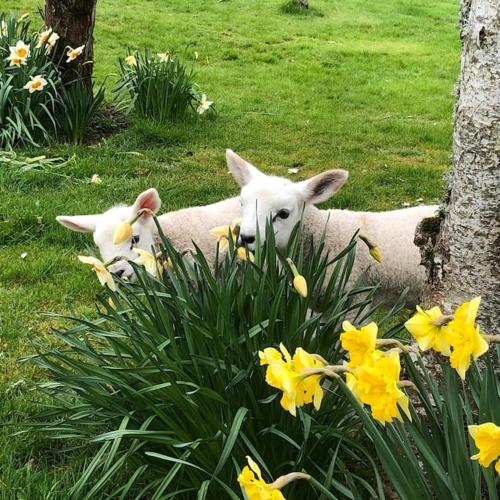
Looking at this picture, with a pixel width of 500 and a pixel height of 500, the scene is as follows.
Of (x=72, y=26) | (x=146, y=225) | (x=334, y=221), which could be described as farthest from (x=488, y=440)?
(x=72, y=26)

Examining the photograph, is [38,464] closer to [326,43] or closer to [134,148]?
[134,148]

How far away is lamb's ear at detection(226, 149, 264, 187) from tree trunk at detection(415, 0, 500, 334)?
1661mm

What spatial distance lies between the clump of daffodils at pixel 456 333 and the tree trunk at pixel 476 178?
1003 millimetres

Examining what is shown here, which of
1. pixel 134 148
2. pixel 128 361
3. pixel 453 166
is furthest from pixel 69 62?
pixel 453 166

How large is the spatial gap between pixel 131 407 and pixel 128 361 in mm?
448

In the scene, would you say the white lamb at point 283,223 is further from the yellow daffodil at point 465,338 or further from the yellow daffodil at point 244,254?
the yellow daffodil at point 465,338

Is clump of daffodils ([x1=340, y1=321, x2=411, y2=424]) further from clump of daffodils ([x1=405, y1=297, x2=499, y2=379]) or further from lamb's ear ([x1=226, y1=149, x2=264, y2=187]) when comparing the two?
lamb's ear ([x1=226, y1=149, x2=264, y2=187])

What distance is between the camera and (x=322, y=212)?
13.5 ft

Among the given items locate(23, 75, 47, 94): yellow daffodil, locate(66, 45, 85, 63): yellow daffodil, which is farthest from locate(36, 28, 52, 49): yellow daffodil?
locate(23, 75, 47, 94): yellow daffodil

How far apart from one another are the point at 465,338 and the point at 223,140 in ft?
22.0

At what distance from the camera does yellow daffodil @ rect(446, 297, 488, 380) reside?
4.36 ft

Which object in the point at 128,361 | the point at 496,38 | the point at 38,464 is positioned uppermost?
the point at 496,38

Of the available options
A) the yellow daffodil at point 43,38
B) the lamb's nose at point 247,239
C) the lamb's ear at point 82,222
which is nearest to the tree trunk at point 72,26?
the yellow daffodil at point 43,38

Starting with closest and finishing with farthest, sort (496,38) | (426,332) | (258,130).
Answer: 1. (426,332)
2. (496,38)
3. (258,130)
